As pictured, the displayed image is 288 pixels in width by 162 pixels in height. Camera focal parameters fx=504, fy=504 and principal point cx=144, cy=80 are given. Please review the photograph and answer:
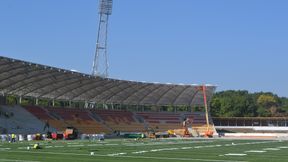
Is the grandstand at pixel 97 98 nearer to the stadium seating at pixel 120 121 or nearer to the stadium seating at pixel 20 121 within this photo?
the stadium seating at pixel 120 121

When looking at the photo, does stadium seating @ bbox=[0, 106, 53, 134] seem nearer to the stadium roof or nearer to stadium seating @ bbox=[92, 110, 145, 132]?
the stadium roof

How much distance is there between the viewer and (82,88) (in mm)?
84500

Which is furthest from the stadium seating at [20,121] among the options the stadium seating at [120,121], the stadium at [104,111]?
the stadium seating at [120,121]

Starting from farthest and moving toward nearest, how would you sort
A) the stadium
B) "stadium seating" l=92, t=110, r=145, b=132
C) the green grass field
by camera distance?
1. "stadium seating" l=92, t=110, r=145, b=132
2. the stadium
3. the green grass field

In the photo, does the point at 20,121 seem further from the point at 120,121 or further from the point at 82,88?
the point at 120,121

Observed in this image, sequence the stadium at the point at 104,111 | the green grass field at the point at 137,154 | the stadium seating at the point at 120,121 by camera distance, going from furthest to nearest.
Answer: the stadium seating at the point at 120,121, the stadium at the point at 104,111, the green grass field at the point at 137,154

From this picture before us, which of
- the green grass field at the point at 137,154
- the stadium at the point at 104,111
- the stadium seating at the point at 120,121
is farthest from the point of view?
the stadium seating at the point at 120,121

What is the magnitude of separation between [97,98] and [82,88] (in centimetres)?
790

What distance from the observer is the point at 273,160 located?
2597 cm

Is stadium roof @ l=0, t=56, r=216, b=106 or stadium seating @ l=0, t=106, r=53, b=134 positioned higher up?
stadium roof @ l=0, t=56, r=216, b=106

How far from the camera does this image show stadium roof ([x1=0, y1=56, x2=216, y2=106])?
6919cm

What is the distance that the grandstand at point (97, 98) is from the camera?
71.9m

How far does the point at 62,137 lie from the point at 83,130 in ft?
73.9

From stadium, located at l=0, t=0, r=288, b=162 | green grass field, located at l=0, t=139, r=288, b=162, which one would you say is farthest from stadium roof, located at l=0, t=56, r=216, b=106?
green grass field, located at l=0, t=139, r=288, b=162
